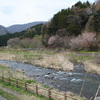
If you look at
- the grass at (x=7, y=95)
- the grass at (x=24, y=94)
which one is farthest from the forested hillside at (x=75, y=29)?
the grass at (x=7, y=95)

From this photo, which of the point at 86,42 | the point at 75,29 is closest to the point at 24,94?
the point at 86,42

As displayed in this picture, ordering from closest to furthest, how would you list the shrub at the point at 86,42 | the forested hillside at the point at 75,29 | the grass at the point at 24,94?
1. the grass at the point at 24,94
2. the shrub at the point at 86,42
3. the forested hillside at the point at 75,29

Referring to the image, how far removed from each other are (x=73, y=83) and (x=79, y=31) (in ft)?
92.9

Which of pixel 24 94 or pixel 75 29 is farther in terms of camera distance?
pixel 75 29

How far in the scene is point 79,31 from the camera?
40219 mm

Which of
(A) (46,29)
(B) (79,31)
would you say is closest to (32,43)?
(A) (46,29)

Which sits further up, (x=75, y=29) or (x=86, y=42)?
(x=75, y=29)

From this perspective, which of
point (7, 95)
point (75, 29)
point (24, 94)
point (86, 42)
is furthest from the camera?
point (75, 29)

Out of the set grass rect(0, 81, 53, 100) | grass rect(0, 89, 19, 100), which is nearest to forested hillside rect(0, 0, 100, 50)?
grass rect(0, 81, 53, 100)

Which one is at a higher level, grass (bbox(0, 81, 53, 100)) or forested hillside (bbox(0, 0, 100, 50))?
forested hillside (bbox(0, 0, 100, 50))

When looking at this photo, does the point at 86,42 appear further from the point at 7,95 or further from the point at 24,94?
the point at 7,95

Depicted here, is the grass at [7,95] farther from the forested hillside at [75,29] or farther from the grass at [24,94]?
the forested hillside at [75,29]

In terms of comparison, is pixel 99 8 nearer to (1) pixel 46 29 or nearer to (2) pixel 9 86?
(1) pixel 46 29

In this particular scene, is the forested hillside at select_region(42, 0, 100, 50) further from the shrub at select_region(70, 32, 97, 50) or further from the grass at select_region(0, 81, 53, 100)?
the grass at select_region(0, 81, 53, 100)
